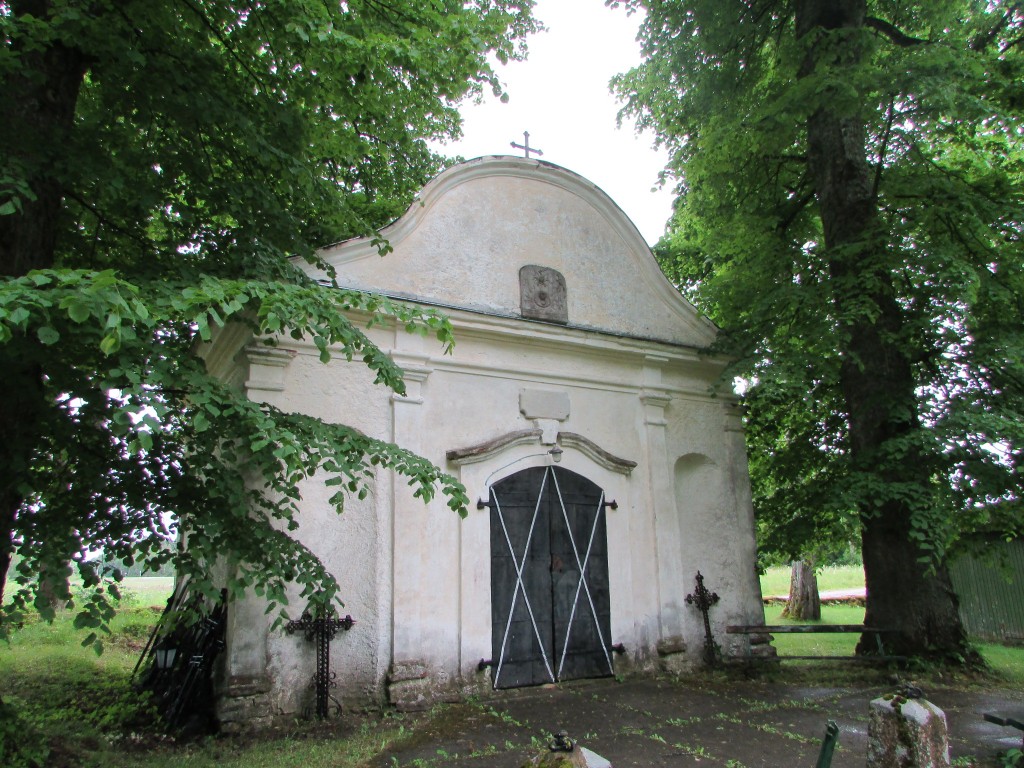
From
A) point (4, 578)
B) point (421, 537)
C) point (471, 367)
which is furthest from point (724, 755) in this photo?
point (4, 578)

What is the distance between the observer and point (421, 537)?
7312 millimetres

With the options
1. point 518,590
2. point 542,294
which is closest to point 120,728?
point 518,590

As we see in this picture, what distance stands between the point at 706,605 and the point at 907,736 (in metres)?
5.36

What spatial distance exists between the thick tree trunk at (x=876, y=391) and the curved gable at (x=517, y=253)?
81.6 inches

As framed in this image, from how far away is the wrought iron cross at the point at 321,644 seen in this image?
6352 mm

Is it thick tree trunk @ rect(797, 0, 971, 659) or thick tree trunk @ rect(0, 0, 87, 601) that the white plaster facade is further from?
thick tree trunk @ rect(0, 0, 87, 601)

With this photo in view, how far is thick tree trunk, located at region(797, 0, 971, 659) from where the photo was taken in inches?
318

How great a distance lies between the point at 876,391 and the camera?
8.51 m

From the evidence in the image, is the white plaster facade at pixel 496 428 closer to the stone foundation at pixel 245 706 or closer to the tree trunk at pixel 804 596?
the stone foundation at pixel 245 706

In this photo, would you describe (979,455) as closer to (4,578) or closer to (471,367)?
(471,367)

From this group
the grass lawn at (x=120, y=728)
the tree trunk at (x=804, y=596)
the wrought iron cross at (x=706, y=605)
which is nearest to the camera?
the grass lawn at (x=120, y=728)

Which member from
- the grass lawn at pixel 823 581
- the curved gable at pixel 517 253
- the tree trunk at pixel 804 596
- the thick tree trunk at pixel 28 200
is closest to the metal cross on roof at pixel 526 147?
the curved gable at pixel 517 253

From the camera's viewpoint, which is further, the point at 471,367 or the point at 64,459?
the point at 471,367

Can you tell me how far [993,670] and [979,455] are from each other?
266 cm
